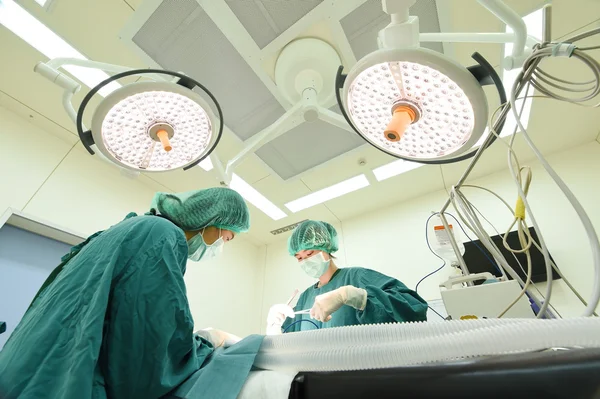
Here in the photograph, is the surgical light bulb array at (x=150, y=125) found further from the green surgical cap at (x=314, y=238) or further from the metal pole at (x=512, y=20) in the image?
the green surgical cap at (x=314, y=238)

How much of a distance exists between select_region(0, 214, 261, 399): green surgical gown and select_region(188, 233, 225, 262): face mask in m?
0.45

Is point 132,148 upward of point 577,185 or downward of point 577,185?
downward

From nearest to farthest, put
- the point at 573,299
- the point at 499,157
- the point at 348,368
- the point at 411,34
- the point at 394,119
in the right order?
the point at 348,368 → the point at 411,34 → the point at 394,119 → the point at 573,299 → the point at 499,157

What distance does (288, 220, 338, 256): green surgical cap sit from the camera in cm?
173

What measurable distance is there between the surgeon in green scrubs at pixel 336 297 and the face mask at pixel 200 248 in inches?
19.7

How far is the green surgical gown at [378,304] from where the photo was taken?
109 centimetres

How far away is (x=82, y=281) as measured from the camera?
646 millimetres

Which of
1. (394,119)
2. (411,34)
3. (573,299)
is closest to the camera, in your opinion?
(411,34)

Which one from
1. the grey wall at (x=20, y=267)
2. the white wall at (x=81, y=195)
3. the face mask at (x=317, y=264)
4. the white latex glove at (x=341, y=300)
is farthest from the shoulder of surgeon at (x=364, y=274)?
the grey wall at (x=20, y=267)

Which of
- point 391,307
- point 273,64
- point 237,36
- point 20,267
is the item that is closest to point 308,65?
point 273,64

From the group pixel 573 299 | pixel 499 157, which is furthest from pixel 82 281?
pixel 499 157

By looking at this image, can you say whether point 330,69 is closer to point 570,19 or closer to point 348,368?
point 570,19

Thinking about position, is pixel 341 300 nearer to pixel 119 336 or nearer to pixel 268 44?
pixel 119 336

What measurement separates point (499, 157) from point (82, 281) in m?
2.62
